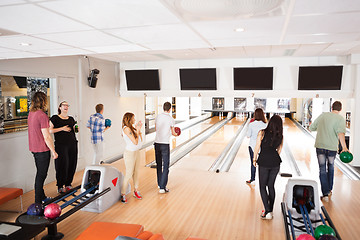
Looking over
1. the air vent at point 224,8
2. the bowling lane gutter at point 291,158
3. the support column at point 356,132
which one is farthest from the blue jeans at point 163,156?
the support column at point 356,132

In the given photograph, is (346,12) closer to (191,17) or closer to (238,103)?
(191,17)

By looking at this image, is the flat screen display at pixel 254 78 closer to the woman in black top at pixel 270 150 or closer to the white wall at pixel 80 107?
the white wall at pixel 80 107

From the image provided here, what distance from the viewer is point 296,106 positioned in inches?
776

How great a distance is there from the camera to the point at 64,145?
441cm

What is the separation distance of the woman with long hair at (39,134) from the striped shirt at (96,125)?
1.40 m

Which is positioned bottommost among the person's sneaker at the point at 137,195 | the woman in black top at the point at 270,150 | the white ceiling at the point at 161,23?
the person's sneaker at the point at 137,195

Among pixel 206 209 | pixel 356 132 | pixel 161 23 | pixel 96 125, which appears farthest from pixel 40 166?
pixel 356 132

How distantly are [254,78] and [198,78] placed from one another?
127 cm

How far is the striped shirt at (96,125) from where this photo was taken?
5.13m

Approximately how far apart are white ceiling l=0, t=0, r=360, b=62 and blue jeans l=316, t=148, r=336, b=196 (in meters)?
1.85

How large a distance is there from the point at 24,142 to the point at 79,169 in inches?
59.0

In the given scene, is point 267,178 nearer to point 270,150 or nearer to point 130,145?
point 270,150

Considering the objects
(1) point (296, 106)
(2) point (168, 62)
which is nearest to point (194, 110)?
(1) point (296, 106)

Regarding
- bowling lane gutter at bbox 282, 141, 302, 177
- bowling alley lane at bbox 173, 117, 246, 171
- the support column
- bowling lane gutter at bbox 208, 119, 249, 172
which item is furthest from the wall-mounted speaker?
the support column
